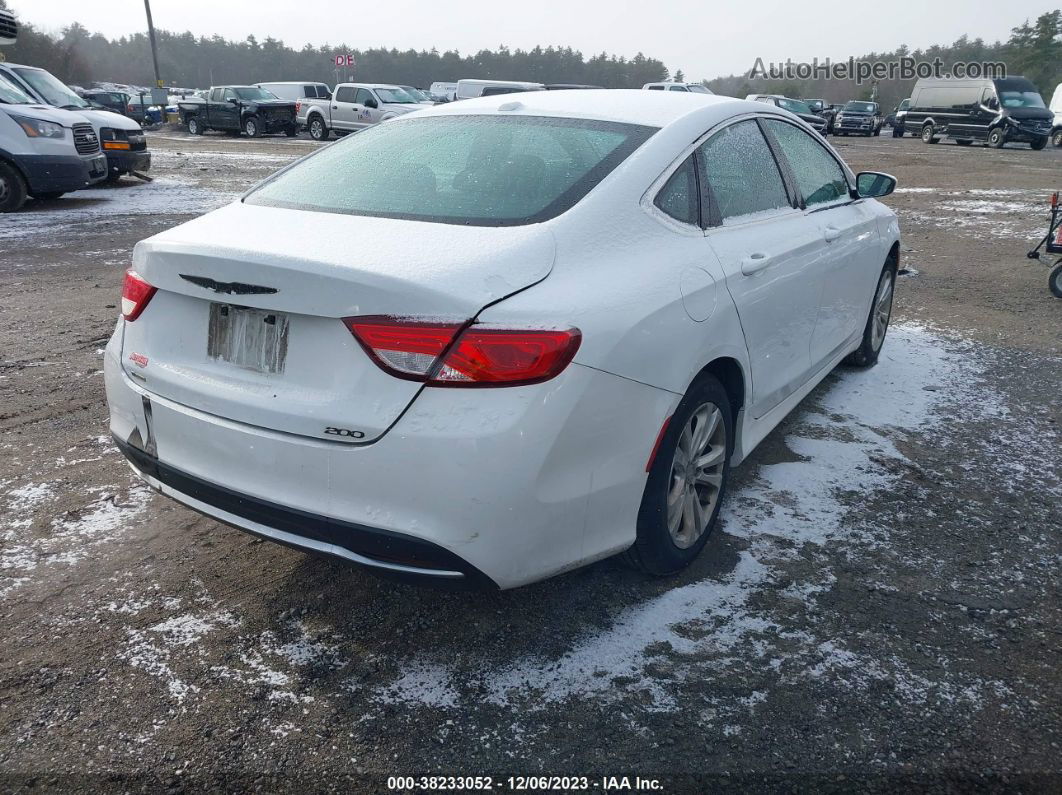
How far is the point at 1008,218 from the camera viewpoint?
11805 millimetres

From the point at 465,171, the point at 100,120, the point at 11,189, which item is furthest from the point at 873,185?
the point at 100,120

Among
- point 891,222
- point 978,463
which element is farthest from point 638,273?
point 891,222

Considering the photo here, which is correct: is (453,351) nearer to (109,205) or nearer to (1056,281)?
(1056,281)

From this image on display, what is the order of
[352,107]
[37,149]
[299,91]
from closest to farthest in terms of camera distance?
[37,149] < [352,107] < [299,91]

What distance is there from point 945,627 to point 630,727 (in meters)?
1.18

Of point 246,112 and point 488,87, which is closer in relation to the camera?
point 488,87

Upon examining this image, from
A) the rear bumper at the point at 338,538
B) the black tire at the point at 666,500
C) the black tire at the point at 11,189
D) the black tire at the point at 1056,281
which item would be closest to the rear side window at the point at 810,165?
the black tire at the point at 666,500

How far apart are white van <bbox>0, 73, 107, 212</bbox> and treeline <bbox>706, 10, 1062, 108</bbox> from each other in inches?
1920

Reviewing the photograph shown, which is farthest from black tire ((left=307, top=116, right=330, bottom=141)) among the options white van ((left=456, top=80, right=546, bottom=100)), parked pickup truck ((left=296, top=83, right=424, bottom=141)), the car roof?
the car roof

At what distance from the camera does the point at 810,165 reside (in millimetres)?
4188

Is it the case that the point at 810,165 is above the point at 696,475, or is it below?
above

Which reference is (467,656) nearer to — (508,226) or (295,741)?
(295,741)

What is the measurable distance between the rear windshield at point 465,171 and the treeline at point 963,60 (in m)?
55.2

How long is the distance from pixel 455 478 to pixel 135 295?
4.24ft
